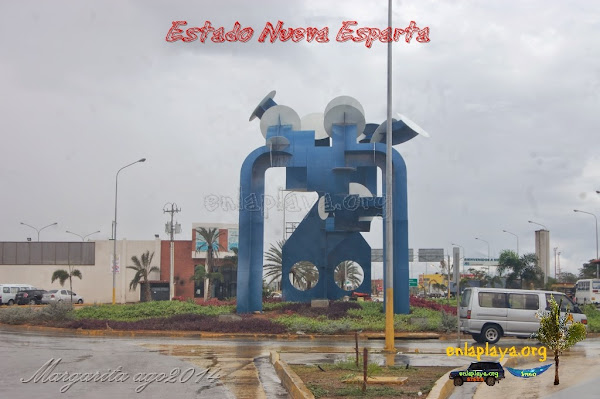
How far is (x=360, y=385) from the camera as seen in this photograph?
12.5 meters

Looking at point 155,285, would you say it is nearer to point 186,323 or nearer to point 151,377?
point 186,323

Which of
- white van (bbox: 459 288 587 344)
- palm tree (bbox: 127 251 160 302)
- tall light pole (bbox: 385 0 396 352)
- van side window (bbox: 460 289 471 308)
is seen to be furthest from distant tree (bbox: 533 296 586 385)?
palm tree (bbox: 127 251 160 302)

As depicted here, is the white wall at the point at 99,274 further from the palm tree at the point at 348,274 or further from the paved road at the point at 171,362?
the paved road at the point at 171,362

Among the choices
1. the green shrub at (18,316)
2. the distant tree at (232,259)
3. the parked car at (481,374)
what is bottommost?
the green shrub at (18,316)

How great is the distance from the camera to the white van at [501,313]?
2388cm

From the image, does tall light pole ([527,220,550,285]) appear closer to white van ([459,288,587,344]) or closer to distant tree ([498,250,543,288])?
distant tree ([498,250,543,288])

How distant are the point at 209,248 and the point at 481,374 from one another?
5628 cm

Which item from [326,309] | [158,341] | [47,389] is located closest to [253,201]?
[326,309]

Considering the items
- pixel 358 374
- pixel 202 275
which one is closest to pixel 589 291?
pixel 202 275

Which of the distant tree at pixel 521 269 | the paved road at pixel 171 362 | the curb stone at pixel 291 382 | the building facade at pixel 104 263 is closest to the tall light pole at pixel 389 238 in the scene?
the paved road at pixel 171 362

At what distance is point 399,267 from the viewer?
34.0 meters

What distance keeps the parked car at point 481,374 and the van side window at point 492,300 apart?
10.6 m

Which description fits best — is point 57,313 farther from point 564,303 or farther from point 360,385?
point 360,385

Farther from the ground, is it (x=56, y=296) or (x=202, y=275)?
(x=202, y=275)
